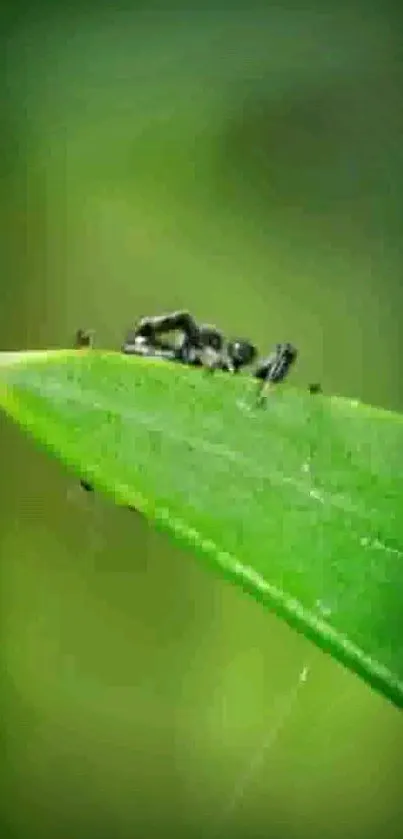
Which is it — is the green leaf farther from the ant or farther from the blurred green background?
the blurred green background

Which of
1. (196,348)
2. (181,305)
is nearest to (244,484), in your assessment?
(196,348)

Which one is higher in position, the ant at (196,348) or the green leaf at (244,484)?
the ant at (196,348)

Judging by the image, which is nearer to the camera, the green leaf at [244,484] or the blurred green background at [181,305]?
the green leaf at [244,484]

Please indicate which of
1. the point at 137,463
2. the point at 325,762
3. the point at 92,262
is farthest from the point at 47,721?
the point at 137,463

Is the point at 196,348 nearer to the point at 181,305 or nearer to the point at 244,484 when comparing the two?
the point at 244,484

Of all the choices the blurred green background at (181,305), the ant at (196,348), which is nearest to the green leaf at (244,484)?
the ant at (196,348)

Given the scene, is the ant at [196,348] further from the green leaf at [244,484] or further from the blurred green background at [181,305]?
the blurred green background at [181,305]
